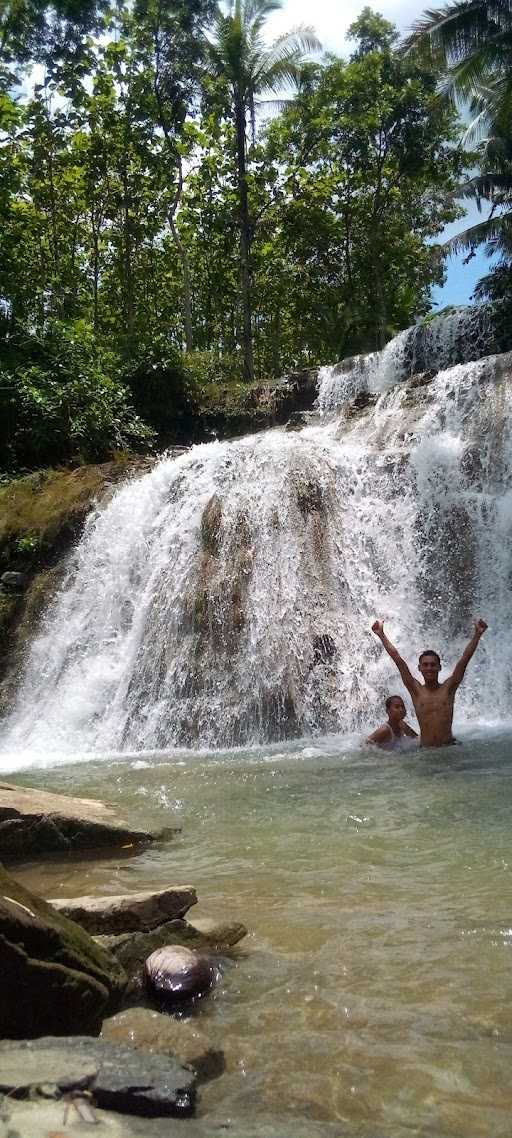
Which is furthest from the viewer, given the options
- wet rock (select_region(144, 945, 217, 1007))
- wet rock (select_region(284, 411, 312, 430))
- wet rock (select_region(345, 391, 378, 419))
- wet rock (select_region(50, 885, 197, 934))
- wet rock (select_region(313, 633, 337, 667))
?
wet rock (select_region(284, 411, 312, 430))

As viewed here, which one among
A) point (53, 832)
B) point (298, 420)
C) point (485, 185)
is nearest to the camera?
point (53, 832)

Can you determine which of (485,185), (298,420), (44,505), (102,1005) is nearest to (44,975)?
(102,1005)

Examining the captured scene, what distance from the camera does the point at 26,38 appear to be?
23172 millimetres

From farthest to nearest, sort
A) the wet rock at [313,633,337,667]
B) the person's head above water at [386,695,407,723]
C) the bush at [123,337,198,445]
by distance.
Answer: the bush at [123,337,198,445] → the wet rock at [313,633,337,667] → the person's head above water at [386,695,407,723]

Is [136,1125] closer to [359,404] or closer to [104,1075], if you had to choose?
[104,1075]

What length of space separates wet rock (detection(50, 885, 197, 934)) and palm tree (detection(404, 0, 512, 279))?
22.7 m

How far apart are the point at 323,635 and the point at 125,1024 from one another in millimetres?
8238

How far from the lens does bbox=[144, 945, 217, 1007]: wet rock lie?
3174 millimetres

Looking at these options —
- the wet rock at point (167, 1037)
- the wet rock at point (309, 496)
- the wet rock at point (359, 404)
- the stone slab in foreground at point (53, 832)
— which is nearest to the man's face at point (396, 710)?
the stone slab in foreground at point (53, 832)

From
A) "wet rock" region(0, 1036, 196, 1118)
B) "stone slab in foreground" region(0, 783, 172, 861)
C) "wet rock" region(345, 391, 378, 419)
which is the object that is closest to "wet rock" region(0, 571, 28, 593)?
"wet rock" region(345, 391, 378, 419)

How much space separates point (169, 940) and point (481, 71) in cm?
2361

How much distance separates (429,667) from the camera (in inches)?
329

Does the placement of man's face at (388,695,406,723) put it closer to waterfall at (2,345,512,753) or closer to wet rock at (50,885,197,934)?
waterfall at (2,345,512,753)

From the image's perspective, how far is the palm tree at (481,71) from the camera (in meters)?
21.7
